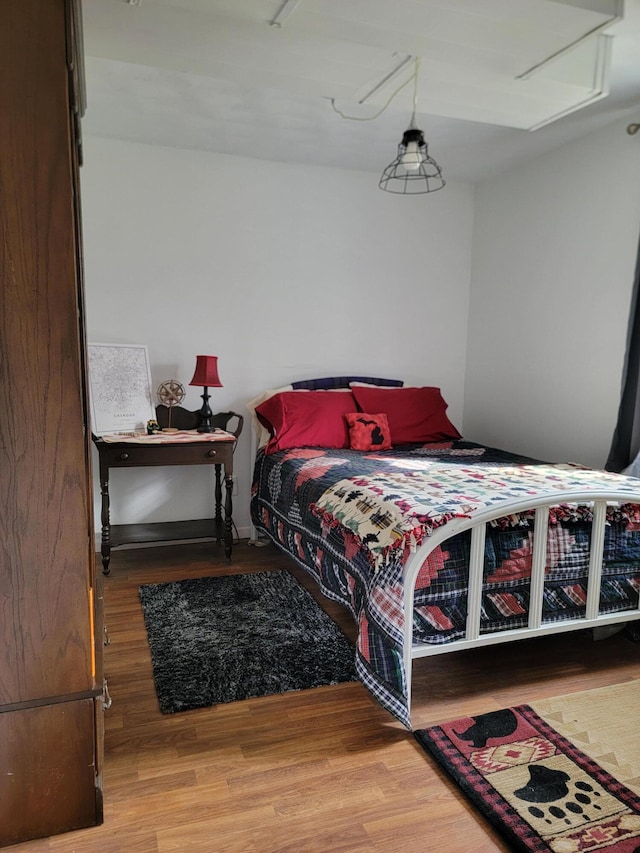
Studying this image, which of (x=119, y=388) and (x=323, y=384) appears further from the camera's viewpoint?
(x=323, y=384)

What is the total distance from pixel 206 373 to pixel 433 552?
6.35ft

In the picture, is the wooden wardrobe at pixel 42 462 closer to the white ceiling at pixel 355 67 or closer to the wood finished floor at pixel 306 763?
the wood finished floor at pixel 306 763

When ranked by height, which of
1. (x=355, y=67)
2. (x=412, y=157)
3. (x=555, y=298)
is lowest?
(x=555, y=298)

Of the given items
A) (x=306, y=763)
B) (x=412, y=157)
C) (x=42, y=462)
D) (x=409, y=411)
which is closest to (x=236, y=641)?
(x=306, y=763)

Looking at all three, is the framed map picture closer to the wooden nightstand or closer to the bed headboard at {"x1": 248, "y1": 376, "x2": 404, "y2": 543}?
the wooden nightstand

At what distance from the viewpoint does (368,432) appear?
3.57 meters

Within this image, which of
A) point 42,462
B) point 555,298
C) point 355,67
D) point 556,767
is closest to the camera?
point 42,462

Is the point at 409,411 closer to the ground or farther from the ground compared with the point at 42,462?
closer to the ground

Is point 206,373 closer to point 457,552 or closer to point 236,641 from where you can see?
point 236,641

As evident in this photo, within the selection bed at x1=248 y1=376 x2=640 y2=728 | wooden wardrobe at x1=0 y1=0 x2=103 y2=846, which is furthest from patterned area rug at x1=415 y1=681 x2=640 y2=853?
wooden wardrobe at x1=0 y1=0 x2=103 y2=846

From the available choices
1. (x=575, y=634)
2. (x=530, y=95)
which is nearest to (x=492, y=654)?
(x=575, y=634)

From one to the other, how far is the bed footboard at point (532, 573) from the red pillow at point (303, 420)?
1.60m

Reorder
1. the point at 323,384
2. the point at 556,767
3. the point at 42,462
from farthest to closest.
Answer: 1. the point at 323,384
2. the point at 556,767
3. the point at 42,462

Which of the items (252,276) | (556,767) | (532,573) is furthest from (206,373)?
(556,767)
